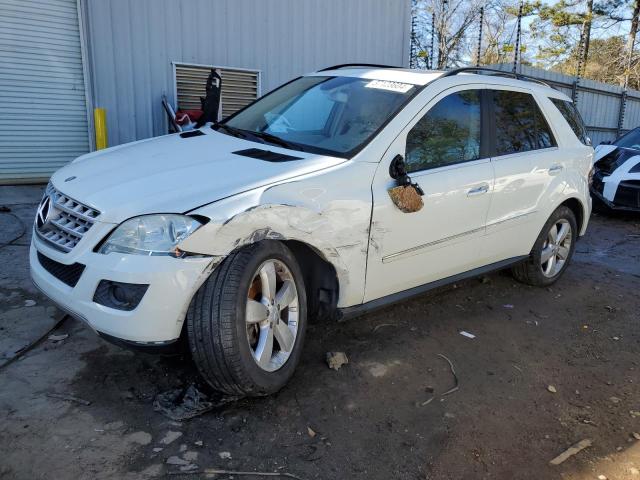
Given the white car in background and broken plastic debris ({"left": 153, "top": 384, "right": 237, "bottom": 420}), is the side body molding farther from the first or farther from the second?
the white car in background

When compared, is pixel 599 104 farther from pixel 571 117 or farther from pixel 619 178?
pixel 571 117

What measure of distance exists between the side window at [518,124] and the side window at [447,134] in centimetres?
26

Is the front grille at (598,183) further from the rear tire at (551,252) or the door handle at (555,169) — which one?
the door handle at (555,169)

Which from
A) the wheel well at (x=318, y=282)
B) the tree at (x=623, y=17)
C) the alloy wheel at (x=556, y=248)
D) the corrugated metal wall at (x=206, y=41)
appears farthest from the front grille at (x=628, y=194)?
the tree at (x=623, y=17)

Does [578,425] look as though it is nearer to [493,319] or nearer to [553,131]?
[493,319]

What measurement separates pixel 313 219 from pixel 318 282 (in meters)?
0.48

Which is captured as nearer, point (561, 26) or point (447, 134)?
point (447, 134)

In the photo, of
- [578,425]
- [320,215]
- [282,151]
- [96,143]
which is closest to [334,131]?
[282,151]

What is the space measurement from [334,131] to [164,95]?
5435 mm

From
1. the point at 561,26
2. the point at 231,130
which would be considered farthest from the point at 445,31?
the point at 231,130

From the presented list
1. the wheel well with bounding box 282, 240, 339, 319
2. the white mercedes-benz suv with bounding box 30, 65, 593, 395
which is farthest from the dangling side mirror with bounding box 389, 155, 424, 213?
the wheel well with bounding box 282, 240, 339, 319

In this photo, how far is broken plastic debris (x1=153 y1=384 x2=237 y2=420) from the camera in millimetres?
2748

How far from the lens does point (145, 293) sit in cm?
248

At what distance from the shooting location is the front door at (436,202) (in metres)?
3.26
